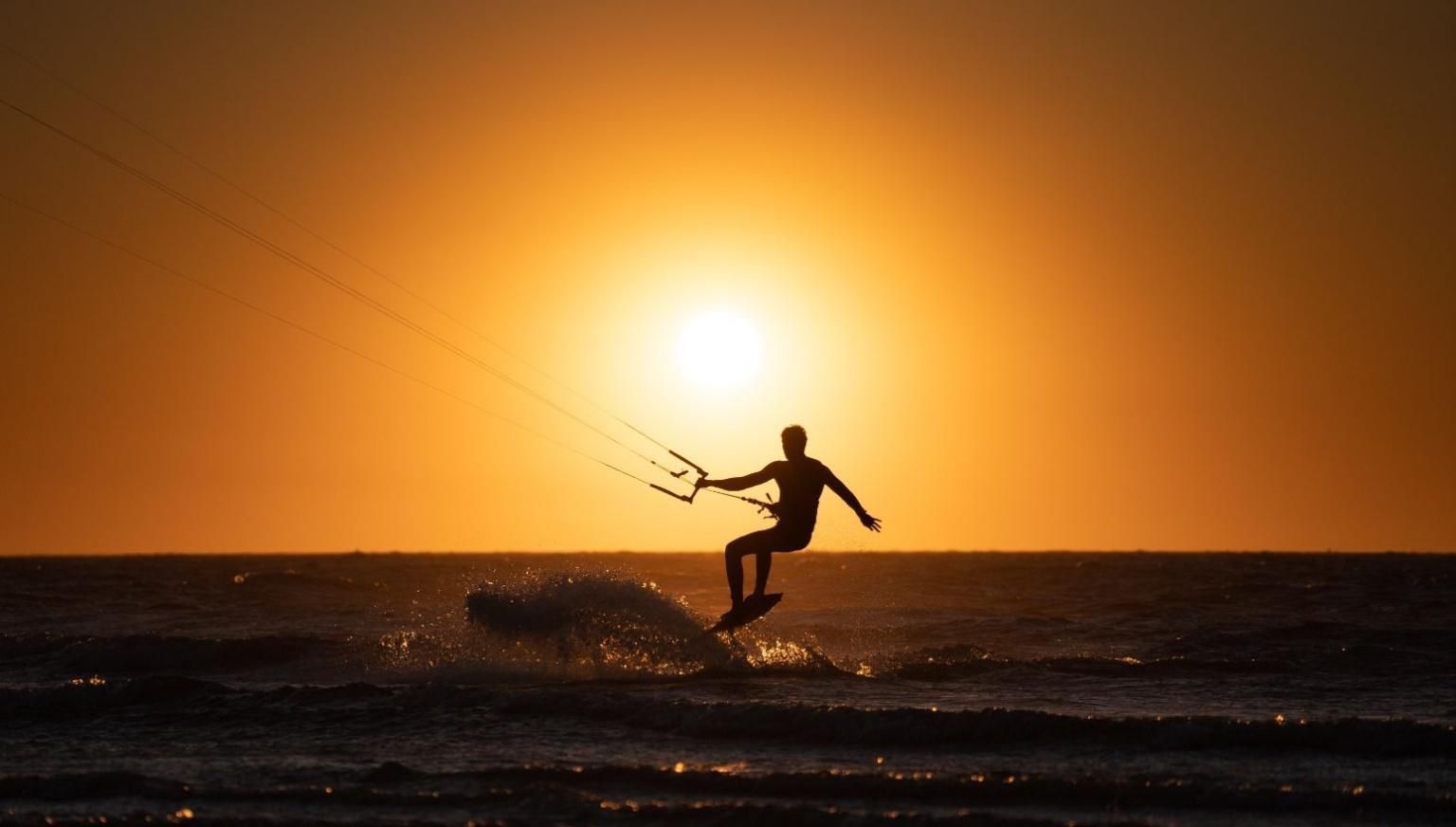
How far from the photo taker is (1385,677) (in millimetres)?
18484

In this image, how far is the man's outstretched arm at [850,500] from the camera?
16.3 m

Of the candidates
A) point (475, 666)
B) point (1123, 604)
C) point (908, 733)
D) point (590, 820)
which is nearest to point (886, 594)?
point (1123, 604)

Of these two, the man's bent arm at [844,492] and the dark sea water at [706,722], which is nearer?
the dark sea water at [706,722]

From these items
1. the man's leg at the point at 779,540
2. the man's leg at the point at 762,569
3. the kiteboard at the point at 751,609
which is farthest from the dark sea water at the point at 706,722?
the man's leg at the point at 779,540

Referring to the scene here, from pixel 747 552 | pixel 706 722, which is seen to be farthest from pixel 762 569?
pixel 706 722

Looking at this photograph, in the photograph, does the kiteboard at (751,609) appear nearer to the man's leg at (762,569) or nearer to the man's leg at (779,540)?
the man's leg at (762,569)

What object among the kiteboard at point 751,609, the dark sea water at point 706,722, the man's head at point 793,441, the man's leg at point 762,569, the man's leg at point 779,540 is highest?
the man's head at point 793,441

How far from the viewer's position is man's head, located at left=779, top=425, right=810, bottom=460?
16.8 metres

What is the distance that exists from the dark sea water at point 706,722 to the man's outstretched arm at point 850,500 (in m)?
1.85

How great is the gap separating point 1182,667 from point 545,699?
866cm

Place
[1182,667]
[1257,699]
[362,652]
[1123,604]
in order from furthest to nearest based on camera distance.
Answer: [1123,604] < [362,652] < [1182,667] < [1257,699]

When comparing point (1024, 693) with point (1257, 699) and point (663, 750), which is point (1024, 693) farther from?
point (663, 750)

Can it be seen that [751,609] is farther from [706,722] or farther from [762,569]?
[706,722]

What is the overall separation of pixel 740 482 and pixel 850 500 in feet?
4.16
